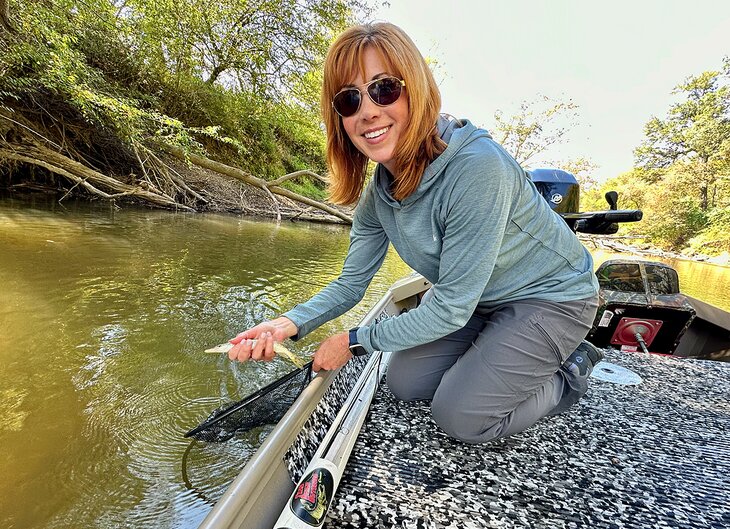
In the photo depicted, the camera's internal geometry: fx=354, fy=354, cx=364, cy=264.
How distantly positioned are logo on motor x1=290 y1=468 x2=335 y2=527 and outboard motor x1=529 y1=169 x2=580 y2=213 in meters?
2.23

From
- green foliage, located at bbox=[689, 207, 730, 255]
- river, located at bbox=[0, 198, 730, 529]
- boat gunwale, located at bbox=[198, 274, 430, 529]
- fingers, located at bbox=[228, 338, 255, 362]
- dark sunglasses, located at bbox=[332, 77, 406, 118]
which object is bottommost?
river, located at bbox=[0, 198, 730, 529]

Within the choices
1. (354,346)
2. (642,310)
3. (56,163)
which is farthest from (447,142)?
(56,163)

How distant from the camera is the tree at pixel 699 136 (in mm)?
24094

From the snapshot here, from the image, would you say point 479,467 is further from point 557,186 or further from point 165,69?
point 165,69

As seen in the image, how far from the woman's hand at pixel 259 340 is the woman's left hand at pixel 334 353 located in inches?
6.4

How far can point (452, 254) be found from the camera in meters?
1.13

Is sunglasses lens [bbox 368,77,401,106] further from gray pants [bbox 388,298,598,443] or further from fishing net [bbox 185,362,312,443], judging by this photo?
fishing net [bbox 185,362,312,443]

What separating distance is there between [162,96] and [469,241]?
35.7ft

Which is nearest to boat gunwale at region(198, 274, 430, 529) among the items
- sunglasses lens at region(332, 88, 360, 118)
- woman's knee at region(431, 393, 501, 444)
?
woman's knee at region(431, 393, 501, 444)

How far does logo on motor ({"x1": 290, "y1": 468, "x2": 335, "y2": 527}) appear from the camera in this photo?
2.87 ft

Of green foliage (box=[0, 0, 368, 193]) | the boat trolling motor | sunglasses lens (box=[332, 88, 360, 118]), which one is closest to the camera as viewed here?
sunglasses lens (box=[332, 88, 360, 118])

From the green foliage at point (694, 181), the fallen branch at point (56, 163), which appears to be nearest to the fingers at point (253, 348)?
the fallen branch at point (56, 163)

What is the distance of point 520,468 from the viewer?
1.23 meters

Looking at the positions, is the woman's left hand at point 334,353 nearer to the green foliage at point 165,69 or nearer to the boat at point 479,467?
the boat at point 479,467
